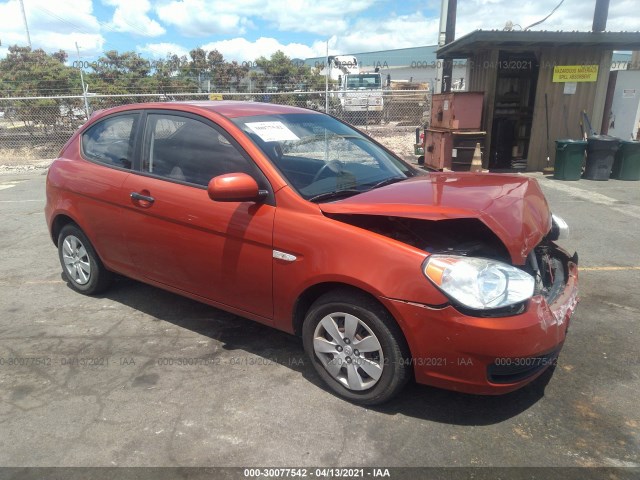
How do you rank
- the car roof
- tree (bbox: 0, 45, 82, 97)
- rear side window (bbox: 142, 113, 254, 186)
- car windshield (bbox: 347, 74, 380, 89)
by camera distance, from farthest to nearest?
car windshield (bbox: 347, 74, 380, 89)
tree (bbox: 0, 45, 82, 97)
the car roof
rear side window (bbox: 142, 113, 254, 186)

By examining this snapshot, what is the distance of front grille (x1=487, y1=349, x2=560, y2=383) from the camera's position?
2.39 metres

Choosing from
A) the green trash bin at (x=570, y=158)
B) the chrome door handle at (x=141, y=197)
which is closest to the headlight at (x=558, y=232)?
the chrome door handle at (x=141, y=197)

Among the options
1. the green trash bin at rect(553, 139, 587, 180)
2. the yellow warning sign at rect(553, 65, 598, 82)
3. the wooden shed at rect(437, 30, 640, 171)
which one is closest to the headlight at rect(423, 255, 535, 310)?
the green trash bin at rect(553, 139, 587, 180)

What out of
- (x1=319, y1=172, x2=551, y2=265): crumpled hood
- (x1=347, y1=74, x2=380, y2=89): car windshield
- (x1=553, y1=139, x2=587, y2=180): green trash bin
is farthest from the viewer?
(x1=347, y1=74, x2=380, y2=89): car windshield

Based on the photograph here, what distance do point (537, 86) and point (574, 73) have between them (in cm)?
91

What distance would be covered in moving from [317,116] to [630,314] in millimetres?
3073

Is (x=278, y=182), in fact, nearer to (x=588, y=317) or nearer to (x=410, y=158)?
(x=588, y=317)

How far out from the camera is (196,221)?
3189 mm

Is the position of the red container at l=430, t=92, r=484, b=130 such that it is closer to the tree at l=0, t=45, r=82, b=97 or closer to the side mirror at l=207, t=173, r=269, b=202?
the side mirror at l=207, t=173, r=269, b=202

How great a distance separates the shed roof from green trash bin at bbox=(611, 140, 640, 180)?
2397 mm

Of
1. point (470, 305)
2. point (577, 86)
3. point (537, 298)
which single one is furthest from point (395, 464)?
point (577, 86)

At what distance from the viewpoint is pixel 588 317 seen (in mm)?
3855

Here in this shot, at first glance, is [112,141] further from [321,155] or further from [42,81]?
[42,81]

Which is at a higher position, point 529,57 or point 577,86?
point 529,57
